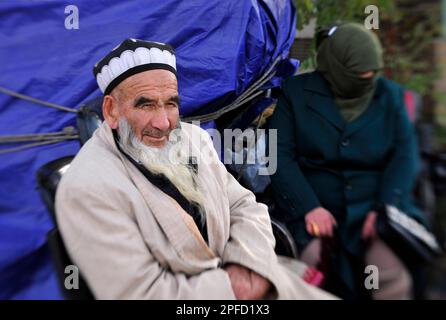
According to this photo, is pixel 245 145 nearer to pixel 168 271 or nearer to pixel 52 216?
pixel 168 271

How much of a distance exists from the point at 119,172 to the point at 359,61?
39.4 inches

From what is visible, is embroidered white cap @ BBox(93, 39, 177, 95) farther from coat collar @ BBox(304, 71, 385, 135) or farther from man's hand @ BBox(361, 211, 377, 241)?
man's hand @ BBox(361, 211, 377, 241)

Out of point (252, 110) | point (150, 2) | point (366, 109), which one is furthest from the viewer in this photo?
point (252, 110)

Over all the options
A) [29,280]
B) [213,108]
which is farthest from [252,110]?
[29,280]

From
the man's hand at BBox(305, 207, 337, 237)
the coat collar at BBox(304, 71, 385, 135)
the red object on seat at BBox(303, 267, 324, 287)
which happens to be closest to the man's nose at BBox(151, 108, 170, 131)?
the coat collar at BBox(304, 71, 385, 135)

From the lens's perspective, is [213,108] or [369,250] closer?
[369,250]

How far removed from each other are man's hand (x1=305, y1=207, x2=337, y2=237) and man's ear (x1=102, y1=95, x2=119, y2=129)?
887 mm

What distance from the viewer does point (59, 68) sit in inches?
80.7

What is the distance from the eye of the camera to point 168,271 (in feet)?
6.34

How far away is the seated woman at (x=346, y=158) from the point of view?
2016mm

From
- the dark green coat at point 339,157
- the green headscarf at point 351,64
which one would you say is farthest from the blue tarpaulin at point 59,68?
the green headscarf at point 351,64

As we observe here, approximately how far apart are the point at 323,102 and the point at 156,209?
0.80m

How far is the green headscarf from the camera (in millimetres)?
2000
